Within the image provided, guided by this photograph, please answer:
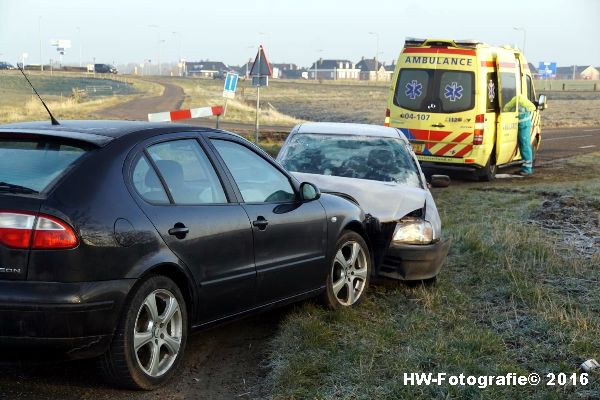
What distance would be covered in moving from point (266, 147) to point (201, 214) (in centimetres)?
1690

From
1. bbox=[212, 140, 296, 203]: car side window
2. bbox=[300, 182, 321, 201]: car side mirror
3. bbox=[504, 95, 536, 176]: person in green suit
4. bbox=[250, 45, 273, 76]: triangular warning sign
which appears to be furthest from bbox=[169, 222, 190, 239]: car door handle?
bbox=[250, 45, 273, 76]: triangular warning sign

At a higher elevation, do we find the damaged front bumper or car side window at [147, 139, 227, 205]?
car side window at [147, 139, 227, 205]

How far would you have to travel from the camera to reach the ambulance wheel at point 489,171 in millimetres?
17156

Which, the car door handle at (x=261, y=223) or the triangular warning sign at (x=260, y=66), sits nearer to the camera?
the car door handle at (x=261, y=223)

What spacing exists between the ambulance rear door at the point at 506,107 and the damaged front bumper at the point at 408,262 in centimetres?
1047

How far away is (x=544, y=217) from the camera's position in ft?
37.4

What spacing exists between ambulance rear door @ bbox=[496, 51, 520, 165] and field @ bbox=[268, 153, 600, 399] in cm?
745

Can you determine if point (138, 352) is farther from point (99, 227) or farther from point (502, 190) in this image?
point (502, 190)

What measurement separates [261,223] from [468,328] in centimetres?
160

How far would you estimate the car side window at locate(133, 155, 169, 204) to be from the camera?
4844 millimetres

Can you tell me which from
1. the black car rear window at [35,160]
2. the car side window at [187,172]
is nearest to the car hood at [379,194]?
the car side window at [187,172]

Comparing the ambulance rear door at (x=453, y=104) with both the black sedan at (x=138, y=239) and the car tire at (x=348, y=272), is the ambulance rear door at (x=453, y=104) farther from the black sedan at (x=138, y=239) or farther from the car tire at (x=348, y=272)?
the black sedan at (x=138, y=239)

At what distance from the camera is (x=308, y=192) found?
20.4 ft

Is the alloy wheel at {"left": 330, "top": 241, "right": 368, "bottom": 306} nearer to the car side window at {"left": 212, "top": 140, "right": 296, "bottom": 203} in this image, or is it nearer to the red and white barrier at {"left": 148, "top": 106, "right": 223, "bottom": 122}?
the car side window at {"left": 212, "top": 140, "right": 296, "bottom": 203}
